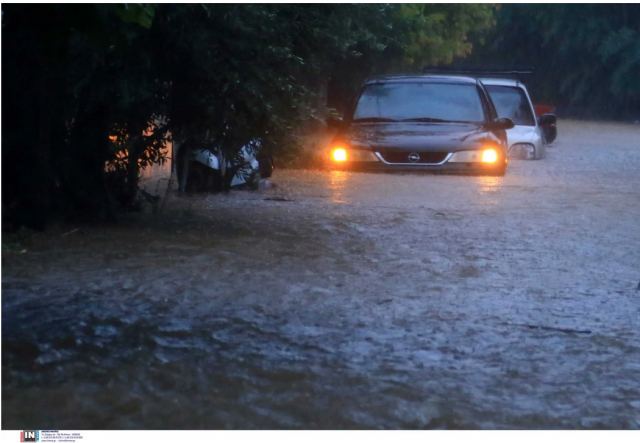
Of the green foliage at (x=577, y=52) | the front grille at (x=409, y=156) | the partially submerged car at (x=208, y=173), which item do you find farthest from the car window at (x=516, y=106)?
the green foliage at (x=577, y=52)

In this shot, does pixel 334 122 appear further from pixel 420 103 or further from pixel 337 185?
pixel 420 103

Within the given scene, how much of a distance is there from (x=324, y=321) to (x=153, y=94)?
307cm

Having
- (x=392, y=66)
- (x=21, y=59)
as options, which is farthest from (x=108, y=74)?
(x=392, y=66)

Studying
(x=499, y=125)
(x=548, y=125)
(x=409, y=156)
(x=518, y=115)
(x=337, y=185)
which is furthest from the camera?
(x=548, y=125)

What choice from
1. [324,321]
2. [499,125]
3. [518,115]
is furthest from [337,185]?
[324,321]

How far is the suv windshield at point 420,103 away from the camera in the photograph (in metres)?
16.0

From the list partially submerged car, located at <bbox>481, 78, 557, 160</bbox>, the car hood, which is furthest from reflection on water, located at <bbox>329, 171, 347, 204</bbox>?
partially submerged car, located at <bbox>481, 78, 557, 160</bbox>

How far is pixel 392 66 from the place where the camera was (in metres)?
26.3

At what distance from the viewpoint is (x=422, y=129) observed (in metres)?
15.6

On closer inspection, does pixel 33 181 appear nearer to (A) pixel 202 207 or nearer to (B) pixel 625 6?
(A) pixel 202 207

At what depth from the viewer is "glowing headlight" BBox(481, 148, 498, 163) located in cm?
1555

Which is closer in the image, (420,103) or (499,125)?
(499,125)

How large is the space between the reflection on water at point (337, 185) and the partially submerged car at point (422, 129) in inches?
6.4

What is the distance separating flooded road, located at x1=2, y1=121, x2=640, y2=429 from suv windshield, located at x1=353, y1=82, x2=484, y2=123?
4068mm
